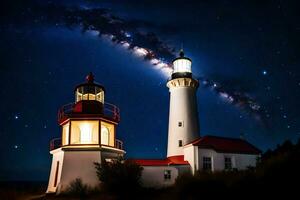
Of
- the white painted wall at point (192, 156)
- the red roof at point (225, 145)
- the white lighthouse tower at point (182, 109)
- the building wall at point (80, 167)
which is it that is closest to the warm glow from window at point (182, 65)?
the white lighthouse tower at point (182, 109)

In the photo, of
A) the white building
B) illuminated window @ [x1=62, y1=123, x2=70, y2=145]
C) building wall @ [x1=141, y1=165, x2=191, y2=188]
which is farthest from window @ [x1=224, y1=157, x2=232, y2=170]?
illuminated window @ [x1=62, y1=123, x2=70, y2=145]

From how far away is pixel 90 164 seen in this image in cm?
2288

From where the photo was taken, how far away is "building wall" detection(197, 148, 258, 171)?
24.3 metres

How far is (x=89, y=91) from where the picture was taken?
24.9m

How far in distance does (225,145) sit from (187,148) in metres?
2.77

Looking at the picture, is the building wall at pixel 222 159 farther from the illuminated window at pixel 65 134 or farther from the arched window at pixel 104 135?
the illuminated window at pixel 65 134

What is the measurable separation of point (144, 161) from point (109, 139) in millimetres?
3216

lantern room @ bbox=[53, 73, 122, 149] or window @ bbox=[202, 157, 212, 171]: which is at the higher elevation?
lantern room @ bbox=[53, 73, 122, 149]

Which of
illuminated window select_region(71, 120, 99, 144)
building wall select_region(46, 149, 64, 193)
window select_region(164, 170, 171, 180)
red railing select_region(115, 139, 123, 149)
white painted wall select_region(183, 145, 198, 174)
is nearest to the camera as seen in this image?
building wall select_region(46, 149, 64, 193)

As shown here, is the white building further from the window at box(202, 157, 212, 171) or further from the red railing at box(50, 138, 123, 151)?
the red railing at box(50, 138, 123, 151)

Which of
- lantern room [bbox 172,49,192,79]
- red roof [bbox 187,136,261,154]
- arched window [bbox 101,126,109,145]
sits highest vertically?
lantern room [bbox 172,49,192,79]

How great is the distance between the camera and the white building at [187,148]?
23.6 metres

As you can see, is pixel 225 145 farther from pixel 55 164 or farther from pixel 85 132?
pixel 55 164

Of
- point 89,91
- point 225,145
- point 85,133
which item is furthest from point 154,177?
point 89,91
